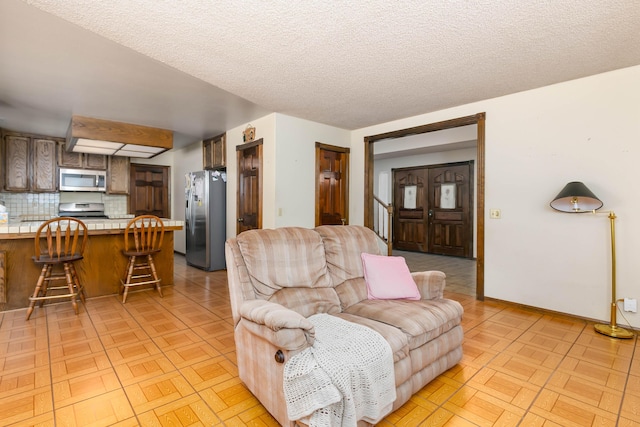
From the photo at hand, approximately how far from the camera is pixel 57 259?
308 centimetres

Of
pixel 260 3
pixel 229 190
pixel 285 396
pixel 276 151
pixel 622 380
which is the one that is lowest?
pixel 622 380

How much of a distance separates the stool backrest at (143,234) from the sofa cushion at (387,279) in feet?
8.94

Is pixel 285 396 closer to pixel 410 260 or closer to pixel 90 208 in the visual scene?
pixel 410 260

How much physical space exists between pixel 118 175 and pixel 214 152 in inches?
88.8

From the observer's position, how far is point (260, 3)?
1793mm

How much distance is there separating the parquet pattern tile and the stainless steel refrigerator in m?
2.08

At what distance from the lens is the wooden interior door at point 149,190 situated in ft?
21.7

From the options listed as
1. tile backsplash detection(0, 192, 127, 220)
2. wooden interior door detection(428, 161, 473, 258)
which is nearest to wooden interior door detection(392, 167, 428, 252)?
wooden interior door detection(428, 161, 473, 258)

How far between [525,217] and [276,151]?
3051 mm

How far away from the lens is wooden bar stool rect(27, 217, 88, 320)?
3.04m

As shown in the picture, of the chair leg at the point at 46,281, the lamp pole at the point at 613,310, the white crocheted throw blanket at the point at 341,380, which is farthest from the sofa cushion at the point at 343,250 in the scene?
the chair leg at the point at 46,281

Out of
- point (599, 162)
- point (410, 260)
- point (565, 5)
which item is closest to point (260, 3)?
point (565, 5)

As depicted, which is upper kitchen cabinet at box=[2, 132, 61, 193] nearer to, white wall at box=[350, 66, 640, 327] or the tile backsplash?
the tile backsplash

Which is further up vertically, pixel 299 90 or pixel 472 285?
pixel 299 90
